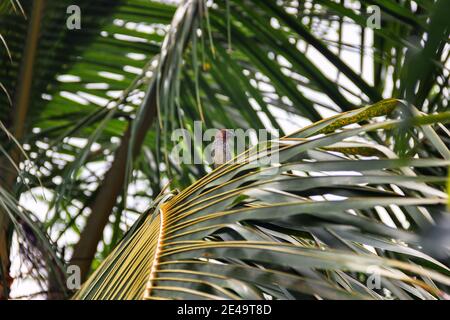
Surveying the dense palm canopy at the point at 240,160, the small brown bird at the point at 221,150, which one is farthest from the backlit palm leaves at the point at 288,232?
the small brown bird at the point at 221,150

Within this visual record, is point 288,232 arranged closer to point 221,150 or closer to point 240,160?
point 240,160

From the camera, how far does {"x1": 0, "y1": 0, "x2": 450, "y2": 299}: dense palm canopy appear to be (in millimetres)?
441

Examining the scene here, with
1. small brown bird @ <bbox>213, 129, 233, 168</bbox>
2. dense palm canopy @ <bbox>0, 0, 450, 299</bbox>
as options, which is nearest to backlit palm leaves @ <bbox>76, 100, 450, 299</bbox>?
dense palm canopy @ <bbox>0, 0, 450, 299</bbox>

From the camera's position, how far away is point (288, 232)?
1.74 feet

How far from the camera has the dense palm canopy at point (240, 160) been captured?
441mm

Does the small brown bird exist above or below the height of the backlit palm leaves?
above

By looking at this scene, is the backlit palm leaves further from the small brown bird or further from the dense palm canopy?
the small brown bird

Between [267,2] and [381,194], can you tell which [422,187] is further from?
[267,2]

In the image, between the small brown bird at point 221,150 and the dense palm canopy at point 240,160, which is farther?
the small brown bird at point 221,150

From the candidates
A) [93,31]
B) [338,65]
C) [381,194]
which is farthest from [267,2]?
[381,194]

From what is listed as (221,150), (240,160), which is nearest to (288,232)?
(240,160)

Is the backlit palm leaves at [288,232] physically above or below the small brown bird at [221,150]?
below

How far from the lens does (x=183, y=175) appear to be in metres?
1.36

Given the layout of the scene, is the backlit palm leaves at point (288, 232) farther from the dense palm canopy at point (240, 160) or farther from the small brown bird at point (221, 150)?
the small brown bird at point (221, 150)
